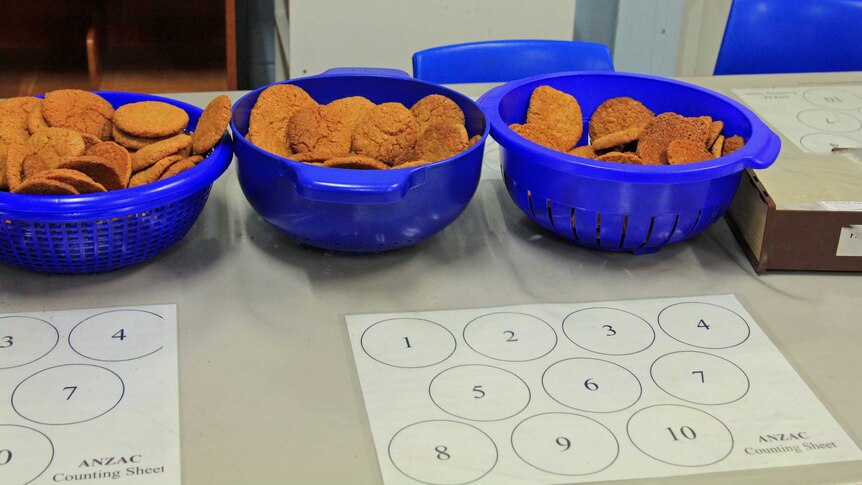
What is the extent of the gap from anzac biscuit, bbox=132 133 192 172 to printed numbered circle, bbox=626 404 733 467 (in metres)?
0.47

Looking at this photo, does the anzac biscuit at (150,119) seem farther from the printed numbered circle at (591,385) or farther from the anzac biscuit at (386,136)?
the printed numbered circle at (591,385)

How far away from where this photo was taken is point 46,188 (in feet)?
2.43

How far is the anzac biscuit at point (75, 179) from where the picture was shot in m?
0.75

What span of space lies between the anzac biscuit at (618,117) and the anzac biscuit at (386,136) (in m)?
0.22

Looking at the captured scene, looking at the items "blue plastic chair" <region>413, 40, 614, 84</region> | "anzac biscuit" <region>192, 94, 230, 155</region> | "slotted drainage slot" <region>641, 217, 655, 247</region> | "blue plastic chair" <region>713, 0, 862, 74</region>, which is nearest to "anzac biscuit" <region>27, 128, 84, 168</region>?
"anzac biscuit" <region>192, 94, 230, 155</region>

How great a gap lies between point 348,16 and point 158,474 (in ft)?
4.78

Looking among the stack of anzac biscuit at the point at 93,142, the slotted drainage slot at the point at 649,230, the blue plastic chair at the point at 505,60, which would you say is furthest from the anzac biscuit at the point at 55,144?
the blue plastic chair at the point at 505,60

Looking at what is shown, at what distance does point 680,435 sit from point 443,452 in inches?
6.8

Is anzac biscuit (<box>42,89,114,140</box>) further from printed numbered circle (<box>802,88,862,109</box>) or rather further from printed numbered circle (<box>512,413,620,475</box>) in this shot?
printed numbered circle (<box>802,88,862,109</box>)

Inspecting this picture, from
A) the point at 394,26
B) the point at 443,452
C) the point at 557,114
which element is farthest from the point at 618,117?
the point at 394,26

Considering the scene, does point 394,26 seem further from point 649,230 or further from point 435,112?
point 649,230

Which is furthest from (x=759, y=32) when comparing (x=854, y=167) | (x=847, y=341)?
(x=847, y=341)

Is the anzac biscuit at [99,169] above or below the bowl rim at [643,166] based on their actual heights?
below

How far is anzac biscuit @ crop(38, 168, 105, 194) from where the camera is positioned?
75 cm
